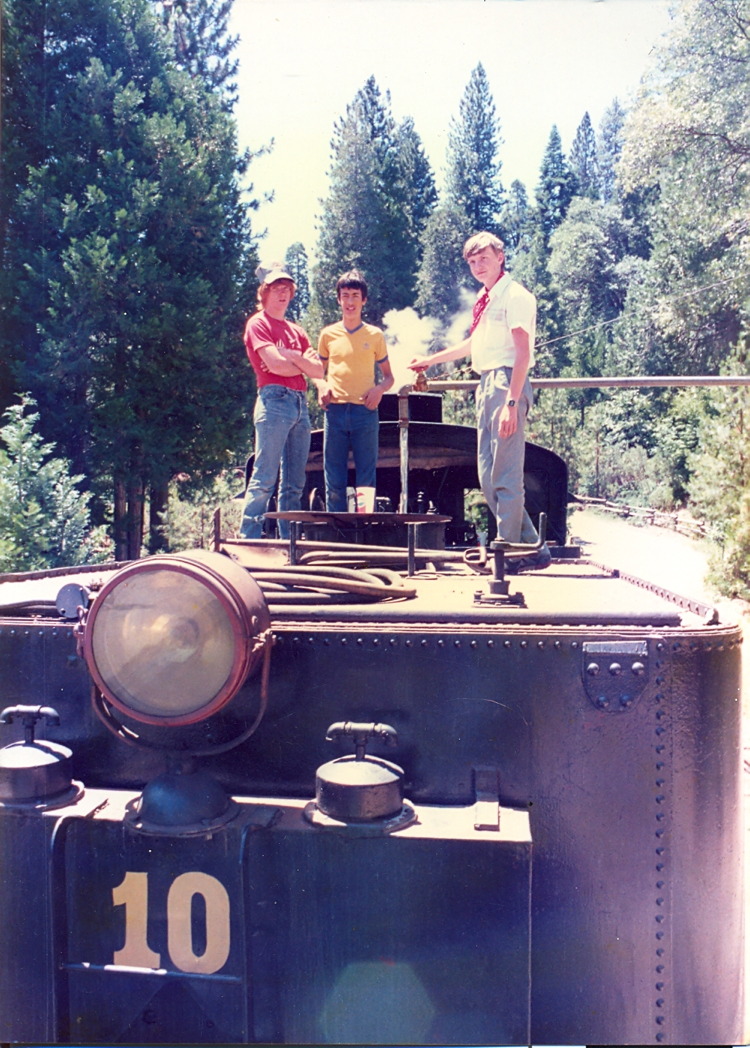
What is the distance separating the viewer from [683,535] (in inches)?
816

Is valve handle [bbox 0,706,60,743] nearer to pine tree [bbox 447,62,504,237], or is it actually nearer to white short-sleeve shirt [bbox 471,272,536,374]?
white short-sleeve shirt [bbox 471,272,536,374]

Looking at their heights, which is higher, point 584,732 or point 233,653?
point 233,653

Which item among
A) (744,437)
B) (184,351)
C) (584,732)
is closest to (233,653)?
(584,732)

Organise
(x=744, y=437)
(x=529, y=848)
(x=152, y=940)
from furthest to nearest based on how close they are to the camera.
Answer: (x=744, y=437) → (x=152, y=940) → (x=529, y=848)

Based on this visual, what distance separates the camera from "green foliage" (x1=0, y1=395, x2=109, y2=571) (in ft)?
33.0

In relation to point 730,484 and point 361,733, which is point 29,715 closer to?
point 361,733

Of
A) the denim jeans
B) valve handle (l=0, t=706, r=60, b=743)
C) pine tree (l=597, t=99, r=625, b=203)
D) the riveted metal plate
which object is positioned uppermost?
pine tree (l=597, t=99, r=625, b=203)

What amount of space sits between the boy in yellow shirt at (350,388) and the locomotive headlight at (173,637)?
2.67 m

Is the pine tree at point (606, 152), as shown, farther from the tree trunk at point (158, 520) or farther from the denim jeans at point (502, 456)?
the denim jeans at point (502, 456)

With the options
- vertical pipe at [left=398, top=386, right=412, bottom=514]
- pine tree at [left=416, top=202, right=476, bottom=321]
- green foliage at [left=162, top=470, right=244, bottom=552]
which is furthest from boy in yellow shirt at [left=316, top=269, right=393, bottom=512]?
green foliage at [left=162, top=470, right=244, bottom=552]

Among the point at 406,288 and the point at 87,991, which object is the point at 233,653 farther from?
the point at 406,288

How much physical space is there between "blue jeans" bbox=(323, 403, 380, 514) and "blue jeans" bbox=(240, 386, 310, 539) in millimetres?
135

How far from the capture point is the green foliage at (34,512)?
1006cm

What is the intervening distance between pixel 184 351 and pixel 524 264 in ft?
86.2
